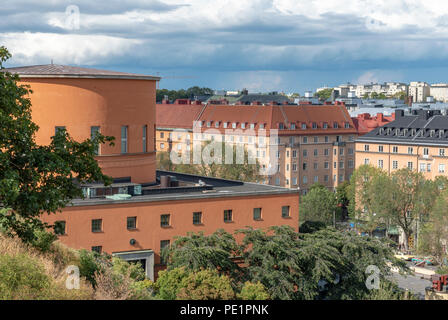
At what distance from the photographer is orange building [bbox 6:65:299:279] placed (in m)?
44.3

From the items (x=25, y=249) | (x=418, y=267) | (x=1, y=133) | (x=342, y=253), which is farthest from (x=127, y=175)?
(x=418, y=267)

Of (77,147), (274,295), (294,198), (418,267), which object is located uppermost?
(77,147)

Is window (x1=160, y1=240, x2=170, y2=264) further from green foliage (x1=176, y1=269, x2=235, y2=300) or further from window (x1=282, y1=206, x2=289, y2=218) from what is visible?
green foliage (x1=176, y1=269, x2=235, y2=300)

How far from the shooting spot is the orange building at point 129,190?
44.3 meters

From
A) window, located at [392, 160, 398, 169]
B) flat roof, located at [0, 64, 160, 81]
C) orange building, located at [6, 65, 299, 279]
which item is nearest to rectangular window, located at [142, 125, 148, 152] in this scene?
orange building, located at [6, 65, 299, 279]

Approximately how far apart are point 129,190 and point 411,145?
70109 mm

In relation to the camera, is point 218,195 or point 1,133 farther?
point 218,195

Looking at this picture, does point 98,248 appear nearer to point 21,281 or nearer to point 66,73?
point 66,73

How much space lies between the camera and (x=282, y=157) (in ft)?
399

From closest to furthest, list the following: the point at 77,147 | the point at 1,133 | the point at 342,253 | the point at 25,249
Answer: the point at 1,133
the point at 77,147
the point at 25,249
the point at 342,253

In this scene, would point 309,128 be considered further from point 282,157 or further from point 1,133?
point 1,133

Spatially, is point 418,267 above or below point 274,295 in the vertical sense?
below

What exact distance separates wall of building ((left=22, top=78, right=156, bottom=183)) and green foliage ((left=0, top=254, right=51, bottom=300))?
28.7 m

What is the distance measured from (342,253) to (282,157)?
78.1 m
